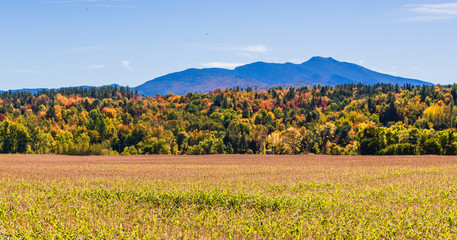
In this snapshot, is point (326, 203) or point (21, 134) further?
point (21, 134)

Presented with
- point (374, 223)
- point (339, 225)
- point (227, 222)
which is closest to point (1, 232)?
point (227, 222)

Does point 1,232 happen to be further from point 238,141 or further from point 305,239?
point 238,141

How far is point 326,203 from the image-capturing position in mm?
23562

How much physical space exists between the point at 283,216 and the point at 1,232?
12.6 meters

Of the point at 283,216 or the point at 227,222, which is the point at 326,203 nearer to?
the point at 283,216

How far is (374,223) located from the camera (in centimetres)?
1892

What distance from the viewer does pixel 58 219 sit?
19938 mm

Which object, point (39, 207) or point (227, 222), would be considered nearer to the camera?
point (227, 222)

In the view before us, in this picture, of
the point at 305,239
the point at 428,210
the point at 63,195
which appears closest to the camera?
the point at 305,239

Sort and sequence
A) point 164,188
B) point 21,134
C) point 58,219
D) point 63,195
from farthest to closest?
point 21,134 → point 164,188 → point 63,195 → point 58,219

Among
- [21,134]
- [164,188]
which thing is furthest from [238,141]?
[164,188]

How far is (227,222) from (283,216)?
2.92 meters

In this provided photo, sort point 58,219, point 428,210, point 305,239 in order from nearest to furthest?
point 305,239 → point 58,219 → point 428,210

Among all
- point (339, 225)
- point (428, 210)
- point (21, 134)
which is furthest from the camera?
point (21, 134)
